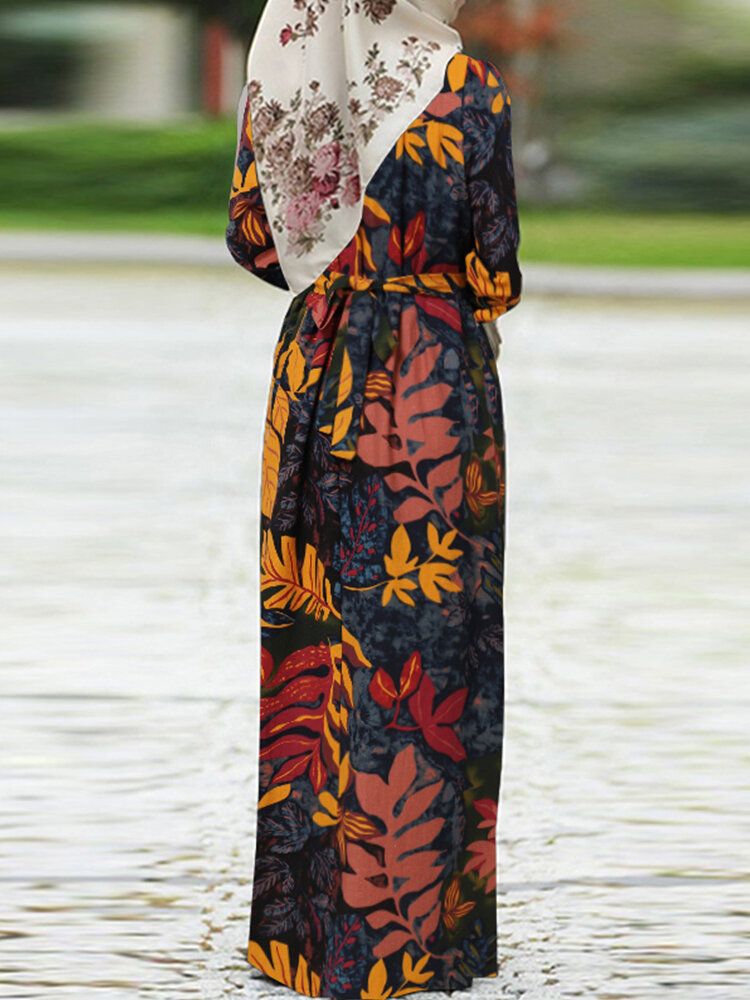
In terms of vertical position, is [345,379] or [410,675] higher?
[345,379]

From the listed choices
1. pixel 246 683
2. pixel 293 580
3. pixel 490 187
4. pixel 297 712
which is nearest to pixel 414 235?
pixel 490 187

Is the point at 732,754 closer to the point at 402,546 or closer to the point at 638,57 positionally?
the point at 402,546

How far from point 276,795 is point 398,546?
54 cm

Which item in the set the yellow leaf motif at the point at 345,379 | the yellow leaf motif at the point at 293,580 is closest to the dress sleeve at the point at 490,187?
the yellow leaf motif at the point at 345,379

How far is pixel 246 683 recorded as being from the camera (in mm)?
6406

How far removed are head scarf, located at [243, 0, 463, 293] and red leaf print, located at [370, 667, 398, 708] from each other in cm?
70

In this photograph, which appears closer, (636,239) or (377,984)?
(377,984)

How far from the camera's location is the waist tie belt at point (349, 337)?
382 centimetres

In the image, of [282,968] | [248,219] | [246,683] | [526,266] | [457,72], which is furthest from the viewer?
[526,266]

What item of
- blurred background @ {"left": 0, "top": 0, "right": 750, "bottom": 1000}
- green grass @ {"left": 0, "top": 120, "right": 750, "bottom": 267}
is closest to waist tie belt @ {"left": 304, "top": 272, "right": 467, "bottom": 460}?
blurred background @ {"left": 0, "top": 0, "right": 750, "bottom": 1000}

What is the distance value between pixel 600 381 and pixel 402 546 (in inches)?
370

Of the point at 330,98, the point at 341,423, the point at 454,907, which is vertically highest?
the point at 330,98

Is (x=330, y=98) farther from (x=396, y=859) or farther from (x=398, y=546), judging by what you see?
(x=396, y=859)

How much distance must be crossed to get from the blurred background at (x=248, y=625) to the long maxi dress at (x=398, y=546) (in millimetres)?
291
